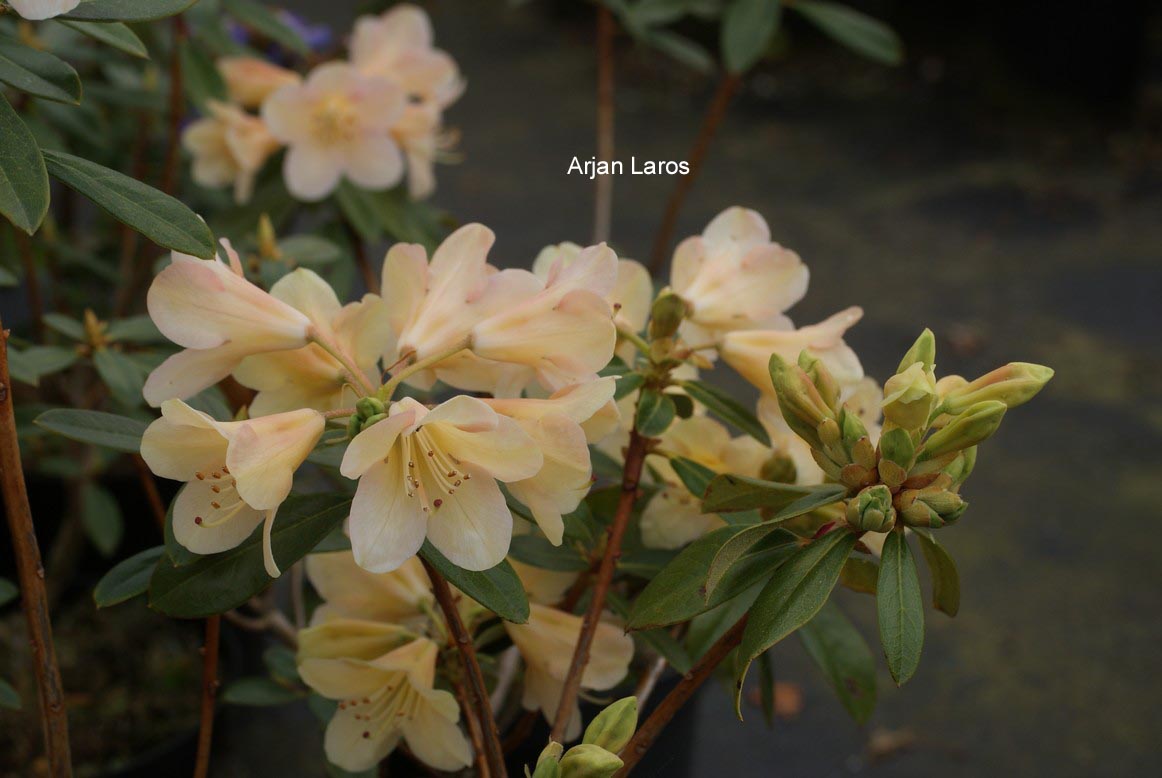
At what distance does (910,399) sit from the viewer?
25.7 inches

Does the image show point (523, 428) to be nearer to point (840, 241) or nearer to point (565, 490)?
point (565, 490)

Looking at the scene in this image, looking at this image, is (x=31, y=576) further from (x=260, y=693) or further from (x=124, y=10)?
(x=260, y=693)

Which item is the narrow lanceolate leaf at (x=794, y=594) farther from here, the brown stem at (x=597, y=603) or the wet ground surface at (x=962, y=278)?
the wet ground surface at (x=962, y=278)

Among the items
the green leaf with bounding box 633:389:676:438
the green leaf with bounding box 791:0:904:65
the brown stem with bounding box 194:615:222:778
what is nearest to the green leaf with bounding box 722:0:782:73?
the green leaf with bounding box 791:0:904:65

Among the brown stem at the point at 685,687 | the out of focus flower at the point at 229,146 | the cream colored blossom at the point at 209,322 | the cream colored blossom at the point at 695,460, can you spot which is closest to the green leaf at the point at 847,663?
the cream colored blossom at the point at 695,460

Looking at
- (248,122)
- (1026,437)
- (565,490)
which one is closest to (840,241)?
(1026,437)

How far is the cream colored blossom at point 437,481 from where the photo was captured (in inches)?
24.5

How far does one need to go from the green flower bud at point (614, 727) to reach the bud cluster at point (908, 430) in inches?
6.6

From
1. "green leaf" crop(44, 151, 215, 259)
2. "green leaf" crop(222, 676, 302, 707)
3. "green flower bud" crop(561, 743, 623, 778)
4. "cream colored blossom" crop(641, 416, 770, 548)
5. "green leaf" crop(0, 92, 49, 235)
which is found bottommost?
"green leaf" crop(222, 676, 302, 707)

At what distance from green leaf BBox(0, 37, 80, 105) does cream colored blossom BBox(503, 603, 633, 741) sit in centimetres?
45

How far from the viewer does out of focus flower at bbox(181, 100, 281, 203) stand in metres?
1.48

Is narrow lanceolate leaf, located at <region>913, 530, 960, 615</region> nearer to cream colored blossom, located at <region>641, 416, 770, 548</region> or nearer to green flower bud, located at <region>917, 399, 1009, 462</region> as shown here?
green flower bud, located at <region>917, 399, 1009, 462</region>

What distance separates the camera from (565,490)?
676mm

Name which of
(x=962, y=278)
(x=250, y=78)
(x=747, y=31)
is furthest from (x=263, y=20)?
(x=962, y=278)
